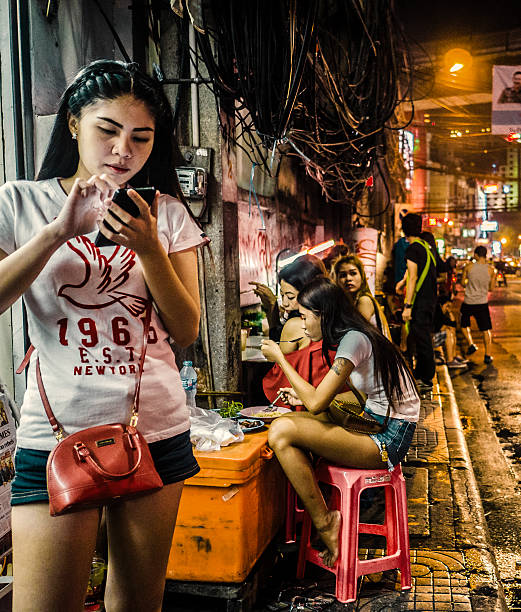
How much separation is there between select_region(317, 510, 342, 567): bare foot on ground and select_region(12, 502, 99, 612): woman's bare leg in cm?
214

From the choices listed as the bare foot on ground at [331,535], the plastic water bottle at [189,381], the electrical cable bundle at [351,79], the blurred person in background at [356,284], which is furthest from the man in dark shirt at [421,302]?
the bare foot on ground at [331,535]

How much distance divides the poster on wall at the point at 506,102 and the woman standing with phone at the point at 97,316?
11177 millimetres

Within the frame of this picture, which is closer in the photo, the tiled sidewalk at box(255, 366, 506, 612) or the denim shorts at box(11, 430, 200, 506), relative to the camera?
the denim shorts at box(11, 430, 200, 506)

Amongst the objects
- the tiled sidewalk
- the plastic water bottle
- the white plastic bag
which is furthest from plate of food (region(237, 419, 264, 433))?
the tiled sidewalk

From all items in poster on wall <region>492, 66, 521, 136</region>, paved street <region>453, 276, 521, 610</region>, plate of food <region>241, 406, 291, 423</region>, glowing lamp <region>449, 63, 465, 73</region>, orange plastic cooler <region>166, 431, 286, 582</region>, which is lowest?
paved street <region>453, 276, 521, 610</region>

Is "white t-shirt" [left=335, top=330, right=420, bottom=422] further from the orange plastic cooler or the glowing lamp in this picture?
the glowing lamp

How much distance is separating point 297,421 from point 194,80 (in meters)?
2.75

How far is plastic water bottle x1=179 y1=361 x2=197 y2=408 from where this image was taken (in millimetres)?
4242

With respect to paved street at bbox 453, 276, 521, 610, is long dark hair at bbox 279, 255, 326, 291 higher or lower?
higher

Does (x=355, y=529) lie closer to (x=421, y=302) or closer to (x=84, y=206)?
(x=84, y=206)

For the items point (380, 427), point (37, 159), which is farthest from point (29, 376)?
point (380, 427)

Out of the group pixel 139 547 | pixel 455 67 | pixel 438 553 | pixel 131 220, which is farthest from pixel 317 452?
pixel 455 67

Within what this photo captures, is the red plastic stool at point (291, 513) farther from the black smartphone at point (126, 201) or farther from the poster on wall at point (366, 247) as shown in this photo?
the poster on wall at point (366, 247)

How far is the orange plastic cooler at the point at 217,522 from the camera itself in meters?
3.28
